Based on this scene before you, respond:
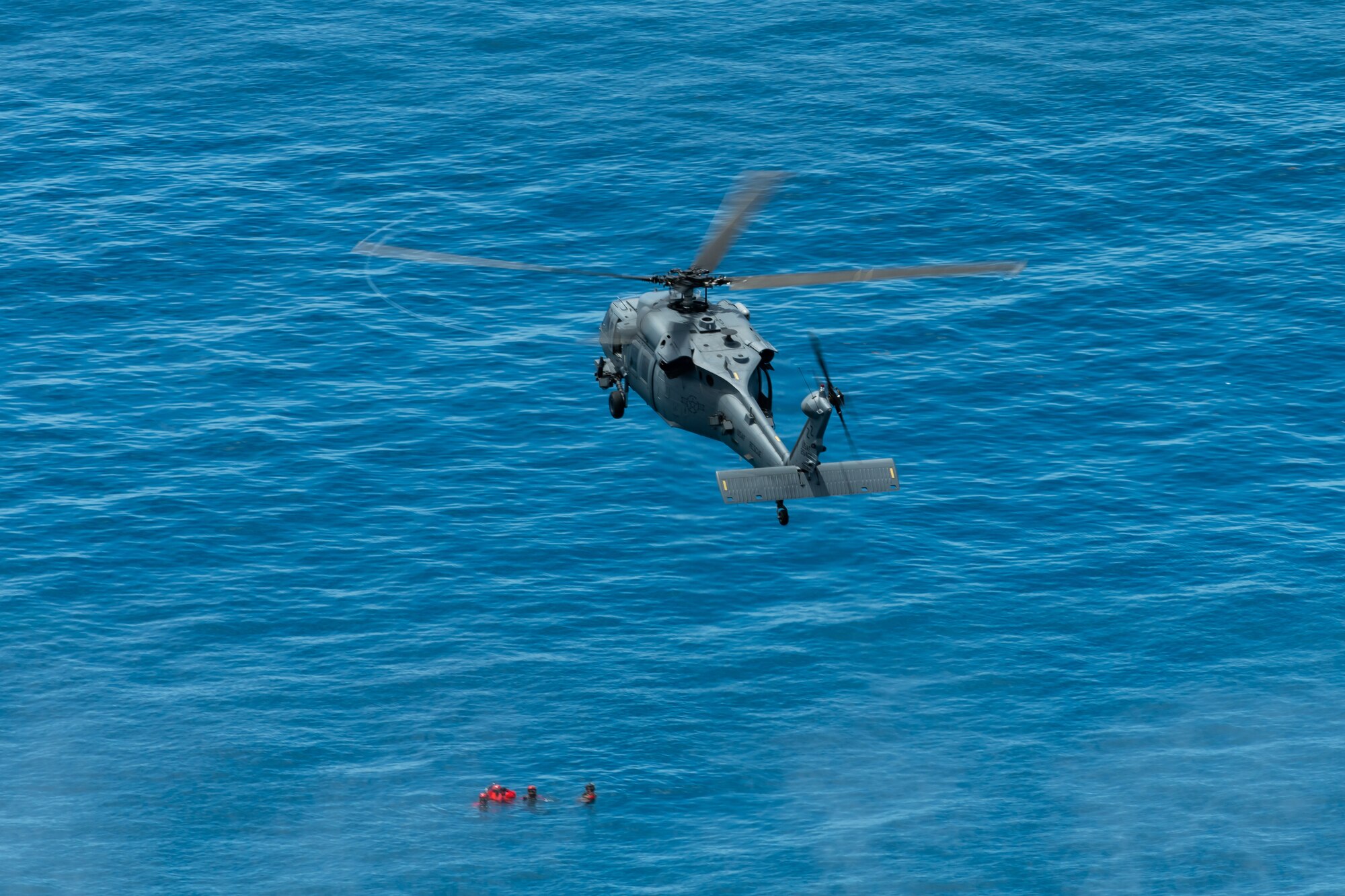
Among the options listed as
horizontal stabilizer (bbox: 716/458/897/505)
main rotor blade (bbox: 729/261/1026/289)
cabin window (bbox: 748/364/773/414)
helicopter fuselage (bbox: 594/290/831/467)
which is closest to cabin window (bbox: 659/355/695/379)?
helicopter fuselage (bbox: 594/290/831/467)

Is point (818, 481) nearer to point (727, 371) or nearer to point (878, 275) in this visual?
point (727, 371)

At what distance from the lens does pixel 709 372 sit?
88.2 m

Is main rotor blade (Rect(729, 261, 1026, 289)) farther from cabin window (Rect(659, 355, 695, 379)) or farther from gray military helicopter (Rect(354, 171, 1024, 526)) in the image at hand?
cabin window (Rect(659, 355, 695, 379))

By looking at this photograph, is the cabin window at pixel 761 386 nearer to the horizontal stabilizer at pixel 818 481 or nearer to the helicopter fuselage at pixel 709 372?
the helicopter fuselage at pixel 709 372

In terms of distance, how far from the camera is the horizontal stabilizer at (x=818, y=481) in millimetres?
81750

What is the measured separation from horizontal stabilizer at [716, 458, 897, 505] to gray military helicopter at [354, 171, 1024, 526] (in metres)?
0.04

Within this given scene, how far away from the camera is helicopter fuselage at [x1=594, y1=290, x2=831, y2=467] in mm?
87562

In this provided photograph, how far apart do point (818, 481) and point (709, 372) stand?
27.8 ft

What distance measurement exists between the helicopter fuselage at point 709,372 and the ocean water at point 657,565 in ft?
130

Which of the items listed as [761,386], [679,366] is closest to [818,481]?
[761,386]

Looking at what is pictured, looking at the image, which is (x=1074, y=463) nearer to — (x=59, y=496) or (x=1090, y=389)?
(x=1090, y=389)

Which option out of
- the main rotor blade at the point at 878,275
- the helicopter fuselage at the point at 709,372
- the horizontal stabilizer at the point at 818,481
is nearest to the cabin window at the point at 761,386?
the helicopter fuselage at the point at 709,372

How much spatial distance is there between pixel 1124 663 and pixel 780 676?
22634 mm

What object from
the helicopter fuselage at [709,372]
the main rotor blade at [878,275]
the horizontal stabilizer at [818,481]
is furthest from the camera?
the helicopter fuselage at [709,372]
